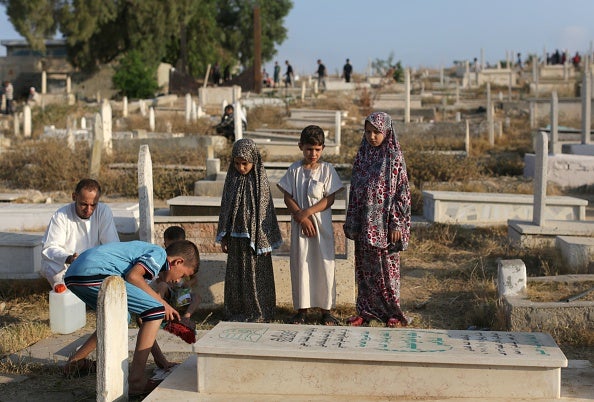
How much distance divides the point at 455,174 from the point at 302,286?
7970 millimetres

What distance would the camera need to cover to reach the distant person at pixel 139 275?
4.84 meters

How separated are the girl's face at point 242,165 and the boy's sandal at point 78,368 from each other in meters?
1.90

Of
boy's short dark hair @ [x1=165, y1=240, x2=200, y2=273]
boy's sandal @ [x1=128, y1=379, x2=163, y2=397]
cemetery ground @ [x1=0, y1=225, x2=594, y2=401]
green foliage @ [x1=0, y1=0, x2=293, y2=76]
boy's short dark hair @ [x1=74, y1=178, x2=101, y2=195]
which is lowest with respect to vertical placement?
cemetery ground @ [x1=0, y1=225, x2=594, y2=401]

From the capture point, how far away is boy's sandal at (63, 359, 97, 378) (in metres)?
5.48

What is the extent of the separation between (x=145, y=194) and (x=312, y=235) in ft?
5.55

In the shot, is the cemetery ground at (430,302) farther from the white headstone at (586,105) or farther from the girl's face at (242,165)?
the white headstone at (586,105)

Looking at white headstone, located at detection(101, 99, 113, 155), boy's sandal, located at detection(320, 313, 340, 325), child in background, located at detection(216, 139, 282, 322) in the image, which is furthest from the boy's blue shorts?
white headstone, located at detection(101, 99, 113, 155)

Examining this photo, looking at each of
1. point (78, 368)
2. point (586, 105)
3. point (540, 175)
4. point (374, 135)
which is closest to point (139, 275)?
point (78, 368)

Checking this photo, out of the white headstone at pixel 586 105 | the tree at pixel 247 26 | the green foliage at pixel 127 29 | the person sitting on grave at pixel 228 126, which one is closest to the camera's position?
the white headstone at pixel 586 105

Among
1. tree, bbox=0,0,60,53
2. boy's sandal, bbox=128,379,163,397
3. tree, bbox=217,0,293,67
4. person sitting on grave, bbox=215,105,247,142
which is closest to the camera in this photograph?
boy's sandal, bbox=128,379,163,397

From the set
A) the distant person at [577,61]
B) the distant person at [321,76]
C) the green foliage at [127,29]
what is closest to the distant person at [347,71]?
A: the distant person at [321,76]

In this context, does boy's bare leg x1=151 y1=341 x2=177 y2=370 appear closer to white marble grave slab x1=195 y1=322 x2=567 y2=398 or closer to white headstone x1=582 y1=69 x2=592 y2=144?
white marble grave slab x1=195 y1=322 x2=567 y2=398

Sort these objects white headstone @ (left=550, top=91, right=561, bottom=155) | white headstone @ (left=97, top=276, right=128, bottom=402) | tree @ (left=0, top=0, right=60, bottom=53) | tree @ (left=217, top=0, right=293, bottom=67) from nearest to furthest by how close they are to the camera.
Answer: white headstone @ (left=97, top=276, right=128, bottom=402) → white headstone @ (left=550, top=91, right=561, bottom=155) → tree @ (left=0, top=0, right=60, bottom=53) → tree @ (left=217, top=0, right=293, bottom=67)

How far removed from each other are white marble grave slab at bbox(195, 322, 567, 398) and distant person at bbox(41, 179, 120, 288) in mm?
2249
